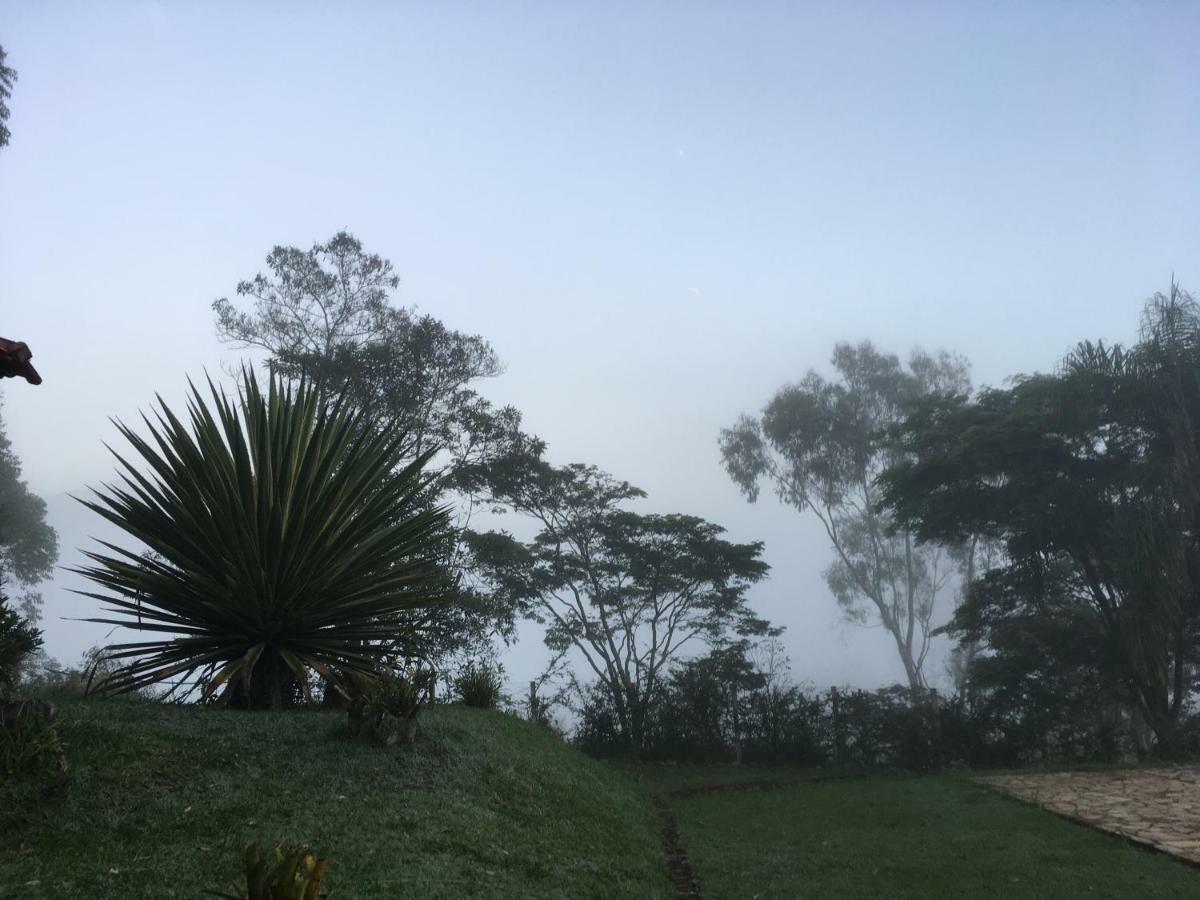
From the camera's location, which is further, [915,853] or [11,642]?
[915,853]

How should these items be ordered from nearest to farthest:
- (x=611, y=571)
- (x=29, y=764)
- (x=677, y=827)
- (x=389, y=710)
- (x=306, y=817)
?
(x=29, y=764), (x=306, y=817), (x=389, y=710), (x=677, y=827), (x=611, y=571)

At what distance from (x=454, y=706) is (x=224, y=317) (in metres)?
12.3

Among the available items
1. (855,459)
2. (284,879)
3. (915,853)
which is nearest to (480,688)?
(915,853)

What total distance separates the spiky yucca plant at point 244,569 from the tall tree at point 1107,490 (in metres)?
12.6

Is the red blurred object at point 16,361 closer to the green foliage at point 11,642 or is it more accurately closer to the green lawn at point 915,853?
the green foliage at point 11,642

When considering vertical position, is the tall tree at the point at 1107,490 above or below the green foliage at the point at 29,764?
above

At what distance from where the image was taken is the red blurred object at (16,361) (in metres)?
3.71

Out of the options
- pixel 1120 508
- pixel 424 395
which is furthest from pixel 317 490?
pixel 1120 508

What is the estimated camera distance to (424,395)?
17.9m

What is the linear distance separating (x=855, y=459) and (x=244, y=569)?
79.7 feet

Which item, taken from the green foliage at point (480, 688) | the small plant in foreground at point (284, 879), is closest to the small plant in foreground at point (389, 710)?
the small plant in foreground at point (284, 879)

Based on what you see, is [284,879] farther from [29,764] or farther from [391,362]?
[391,362]

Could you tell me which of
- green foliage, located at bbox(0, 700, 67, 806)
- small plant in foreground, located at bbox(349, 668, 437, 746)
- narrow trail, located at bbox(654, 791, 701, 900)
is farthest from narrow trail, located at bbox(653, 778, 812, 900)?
green foliage, located at bbox(0, 700, 67, 806)

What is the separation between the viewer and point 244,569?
7949mm
